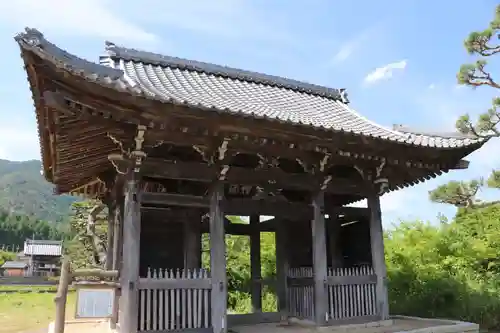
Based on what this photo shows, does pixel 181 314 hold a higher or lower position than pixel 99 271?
lower

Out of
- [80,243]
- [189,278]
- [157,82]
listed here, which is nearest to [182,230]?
[189,278]

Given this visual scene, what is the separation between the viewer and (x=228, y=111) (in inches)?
263

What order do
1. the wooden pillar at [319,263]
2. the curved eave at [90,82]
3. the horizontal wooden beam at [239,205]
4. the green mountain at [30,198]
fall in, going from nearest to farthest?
the curved eave at [90,82]
the horizontal wooden beam at [239,205]
the wooden pillar at [319,263]
the green mountain at [30,198]

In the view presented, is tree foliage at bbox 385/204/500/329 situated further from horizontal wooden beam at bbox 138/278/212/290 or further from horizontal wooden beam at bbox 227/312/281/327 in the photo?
horizontal wooden beam at bbox 138/278/212/290

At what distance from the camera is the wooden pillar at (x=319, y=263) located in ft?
26.5

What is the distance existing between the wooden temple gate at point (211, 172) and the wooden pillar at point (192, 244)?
0.03 m

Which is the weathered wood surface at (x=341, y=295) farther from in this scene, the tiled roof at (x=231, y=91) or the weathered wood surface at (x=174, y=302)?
the tiled roof at (x=231, y=91)

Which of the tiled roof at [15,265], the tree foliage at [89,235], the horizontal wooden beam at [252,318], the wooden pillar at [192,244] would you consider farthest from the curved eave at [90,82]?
the tiled roof at [15,265]

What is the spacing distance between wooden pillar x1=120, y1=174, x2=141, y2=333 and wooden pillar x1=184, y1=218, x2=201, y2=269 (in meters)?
1.80

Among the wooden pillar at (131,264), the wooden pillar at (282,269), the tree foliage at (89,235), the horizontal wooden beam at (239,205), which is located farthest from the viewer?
the tree foliage at (89,235)

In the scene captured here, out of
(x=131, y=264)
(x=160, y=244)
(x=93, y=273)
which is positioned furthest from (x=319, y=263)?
(x=93, y=273)

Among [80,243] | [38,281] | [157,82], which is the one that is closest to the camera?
[157,82]

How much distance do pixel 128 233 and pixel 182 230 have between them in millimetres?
2367

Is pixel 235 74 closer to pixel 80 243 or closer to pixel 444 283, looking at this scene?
pixel 444 283
